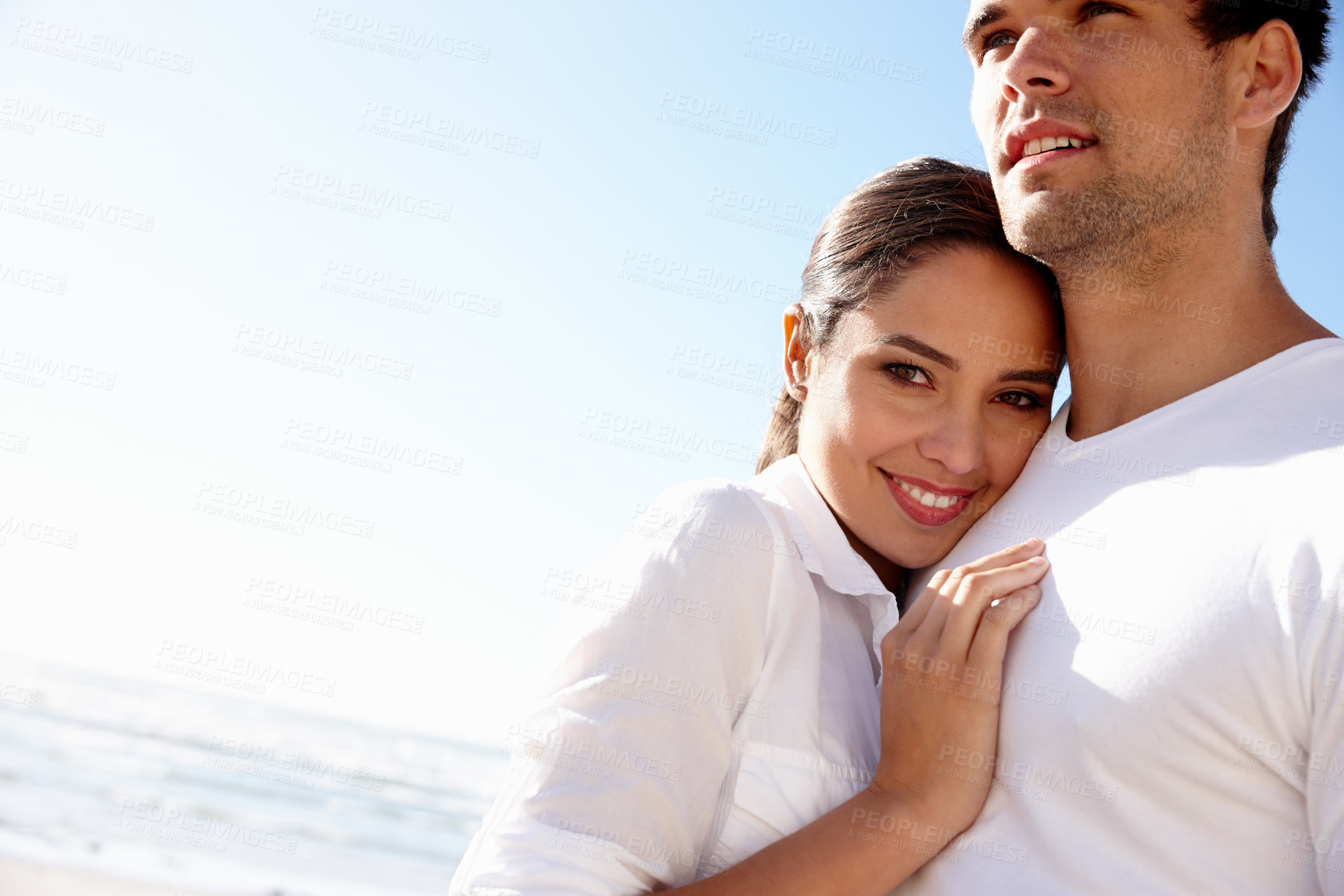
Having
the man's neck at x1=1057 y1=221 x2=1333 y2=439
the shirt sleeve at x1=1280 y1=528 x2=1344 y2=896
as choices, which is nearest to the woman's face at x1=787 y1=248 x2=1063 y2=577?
the man's neck at x1=1057 y1=221 x2=1333 y2=439

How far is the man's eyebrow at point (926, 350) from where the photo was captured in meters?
2.23

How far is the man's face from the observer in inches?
83.2

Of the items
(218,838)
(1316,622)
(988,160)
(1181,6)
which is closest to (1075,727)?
(1316,622)

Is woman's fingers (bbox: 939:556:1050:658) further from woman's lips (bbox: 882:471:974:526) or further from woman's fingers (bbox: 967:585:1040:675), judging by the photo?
woman's lips (bbox: 882:471:974:526)

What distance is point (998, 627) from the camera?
A: 6.14 ft

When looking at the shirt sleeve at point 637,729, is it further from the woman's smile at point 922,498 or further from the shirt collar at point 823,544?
the woman's smile at point 922,498

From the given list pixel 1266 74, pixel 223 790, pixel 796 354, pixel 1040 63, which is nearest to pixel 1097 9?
pixel 1040 63

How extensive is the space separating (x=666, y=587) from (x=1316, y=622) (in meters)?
1.04

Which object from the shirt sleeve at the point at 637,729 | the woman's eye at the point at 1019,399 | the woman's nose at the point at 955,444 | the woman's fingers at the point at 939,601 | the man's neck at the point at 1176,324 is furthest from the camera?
the woman's eye at the point at 1019,399

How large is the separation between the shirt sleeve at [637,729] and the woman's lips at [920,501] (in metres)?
0.47

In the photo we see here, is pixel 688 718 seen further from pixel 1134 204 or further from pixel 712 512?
pixel 1134 204

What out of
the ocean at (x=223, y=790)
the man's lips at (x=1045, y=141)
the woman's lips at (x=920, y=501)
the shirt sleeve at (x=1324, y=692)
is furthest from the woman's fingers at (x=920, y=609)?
the ocean at (x=223, y=790)

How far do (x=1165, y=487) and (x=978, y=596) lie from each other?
1.29 feet

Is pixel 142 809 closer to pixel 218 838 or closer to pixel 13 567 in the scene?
pixel 218 838
